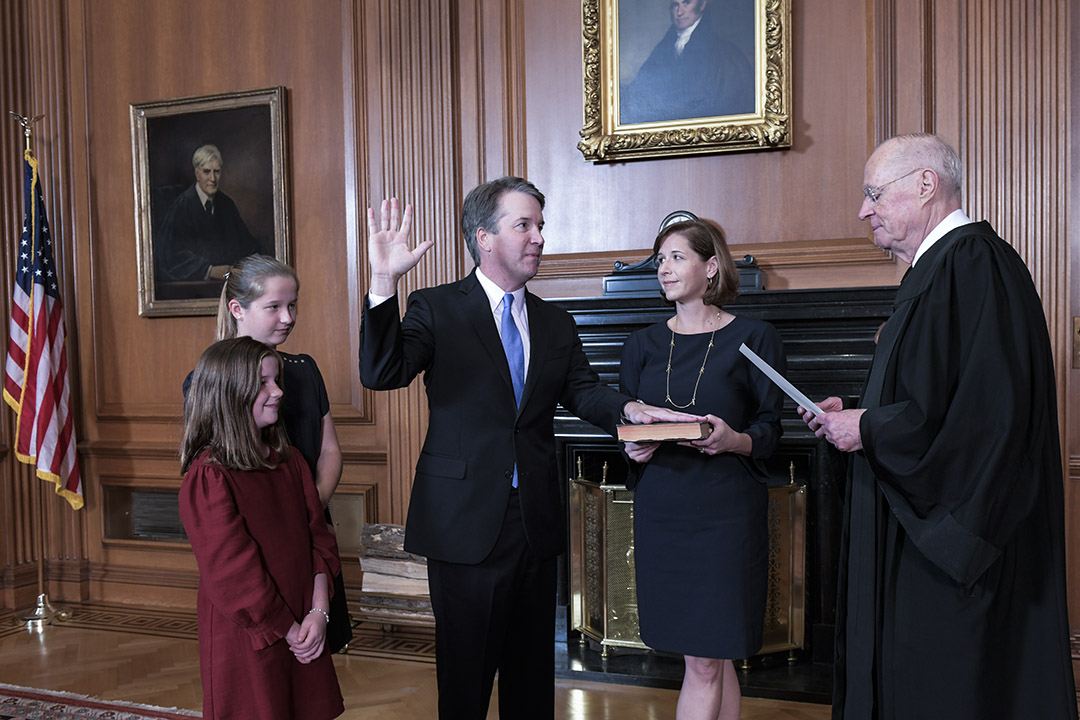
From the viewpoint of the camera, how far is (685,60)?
4.57m

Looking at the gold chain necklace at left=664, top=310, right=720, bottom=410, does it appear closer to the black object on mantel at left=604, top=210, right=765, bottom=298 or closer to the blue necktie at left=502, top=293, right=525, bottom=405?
the blue necktie at left=502, top=293, right=525, bottom=405

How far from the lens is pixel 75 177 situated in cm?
585

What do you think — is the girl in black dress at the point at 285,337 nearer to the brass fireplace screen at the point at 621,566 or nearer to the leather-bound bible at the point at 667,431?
the leather-bound bible at the point at 667,431

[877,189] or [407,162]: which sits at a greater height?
[407,162]

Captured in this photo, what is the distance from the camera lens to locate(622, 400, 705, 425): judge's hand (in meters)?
2.67

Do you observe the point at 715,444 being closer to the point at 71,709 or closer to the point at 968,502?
the point at 968,502

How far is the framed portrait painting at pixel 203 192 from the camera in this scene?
5430 millimetres

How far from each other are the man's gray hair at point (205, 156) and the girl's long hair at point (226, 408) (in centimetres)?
347

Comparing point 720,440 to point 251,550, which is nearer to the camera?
point 251,550

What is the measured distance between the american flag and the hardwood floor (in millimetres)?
1075

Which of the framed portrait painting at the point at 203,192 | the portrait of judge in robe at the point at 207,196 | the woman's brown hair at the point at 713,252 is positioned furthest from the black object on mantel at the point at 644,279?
the portrait of judge in robe at the point at 207,196

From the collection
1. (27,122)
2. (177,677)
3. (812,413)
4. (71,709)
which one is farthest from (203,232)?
(812,413)

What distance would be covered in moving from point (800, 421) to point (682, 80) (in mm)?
1877

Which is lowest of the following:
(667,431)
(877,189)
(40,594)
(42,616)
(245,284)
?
(42,616)
